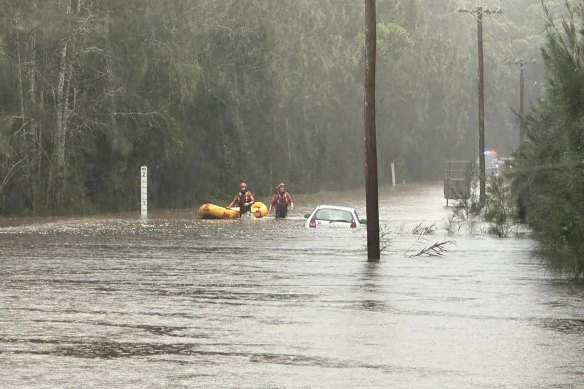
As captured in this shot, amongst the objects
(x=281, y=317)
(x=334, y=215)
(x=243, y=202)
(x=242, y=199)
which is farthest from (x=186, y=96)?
(x=281, y=317)

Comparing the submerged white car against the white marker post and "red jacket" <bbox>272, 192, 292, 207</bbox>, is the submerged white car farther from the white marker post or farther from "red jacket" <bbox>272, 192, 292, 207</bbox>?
the white marker post

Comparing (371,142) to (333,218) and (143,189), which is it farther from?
(143,189)

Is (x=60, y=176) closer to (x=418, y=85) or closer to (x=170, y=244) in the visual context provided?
(x=170, y=244)

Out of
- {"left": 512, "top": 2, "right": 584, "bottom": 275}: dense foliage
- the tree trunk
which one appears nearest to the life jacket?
the tree trunk

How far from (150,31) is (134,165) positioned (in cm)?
557

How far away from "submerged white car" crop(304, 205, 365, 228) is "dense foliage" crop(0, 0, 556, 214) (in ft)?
42.3

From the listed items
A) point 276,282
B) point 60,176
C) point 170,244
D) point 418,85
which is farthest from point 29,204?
point 418,85

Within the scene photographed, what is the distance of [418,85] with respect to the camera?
105188 millimetres

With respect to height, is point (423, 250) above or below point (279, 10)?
below

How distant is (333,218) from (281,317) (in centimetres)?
2786

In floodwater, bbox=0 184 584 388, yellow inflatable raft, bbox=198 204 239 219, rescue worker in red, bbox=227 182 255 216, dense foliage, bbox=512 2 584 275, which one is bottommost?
floodwater, bbox=0 184 584 388

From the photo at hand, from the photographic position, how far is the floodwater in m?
14.1

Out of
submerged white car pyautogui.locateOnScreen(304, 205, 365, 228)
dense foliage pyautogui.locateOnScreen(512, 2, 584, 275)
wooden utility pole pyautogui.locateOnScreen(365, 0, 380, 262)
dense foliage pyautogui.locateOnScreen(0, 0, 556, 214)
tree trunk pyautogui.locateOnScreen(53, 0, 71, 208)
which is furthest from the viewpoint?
tree trunk pyautogui.locateOnScreen(53, 0, 71, 208)

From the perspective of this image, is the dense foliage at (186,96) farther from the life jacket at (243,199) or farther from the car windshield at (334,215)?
the car windshield at (334,215)
